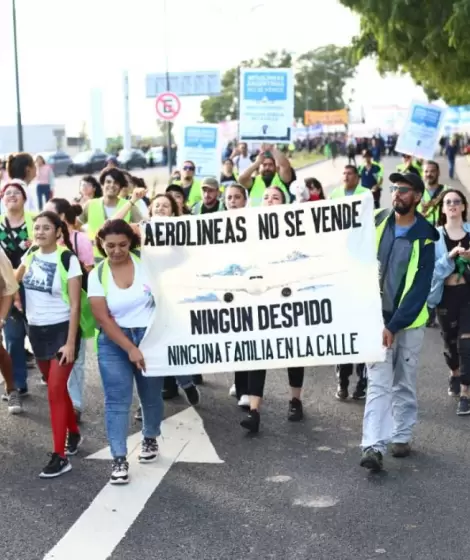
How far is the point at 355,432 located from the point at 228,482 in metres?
1.34

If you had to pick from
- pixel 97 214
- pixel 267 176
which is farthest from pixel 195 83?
pixel 97 214

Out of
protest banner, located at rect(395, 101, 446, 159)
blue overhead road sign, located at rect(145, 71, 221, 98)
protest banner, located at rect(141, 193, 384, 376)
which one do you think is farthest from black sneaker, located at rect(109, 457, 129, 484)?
blue overhead road sign, located at rect(145, 71, 221, 98)

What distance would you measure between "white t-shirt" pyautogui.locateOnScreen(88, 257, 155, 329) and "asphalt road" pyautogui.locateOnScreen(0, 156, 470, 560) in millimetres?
985

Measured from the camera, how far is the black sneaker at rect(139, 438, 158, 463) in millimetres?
5984

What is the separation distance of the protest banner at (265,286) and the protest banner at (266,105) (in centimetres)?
780

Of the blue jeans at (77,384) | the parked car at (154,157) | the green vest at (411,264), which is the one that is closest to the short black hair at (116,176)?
the blue jeans at (77,384)

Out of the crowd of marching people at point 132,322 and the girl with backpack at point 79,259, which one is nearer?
the crowd of marching people at point 132,322

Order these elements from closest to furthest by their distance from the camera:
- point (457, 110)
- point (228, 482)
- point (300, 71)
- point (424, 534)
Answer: point (424, 534)
point (228, 482)
point (457, 110)
point (300, 71)

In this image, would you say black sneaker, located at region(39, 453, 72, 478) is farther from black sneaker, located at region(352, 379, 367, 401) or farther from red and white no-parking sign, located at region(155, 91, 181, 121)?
red and white no-parking sign, located at region(155, 91, 181, 121)

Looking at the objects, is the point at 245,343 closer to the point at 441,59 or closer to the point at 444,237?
the point at 444,237

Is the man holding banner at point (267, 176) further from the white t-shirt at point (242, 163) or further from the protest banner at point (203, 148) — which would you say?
the white t-shirt at point (242, 163)

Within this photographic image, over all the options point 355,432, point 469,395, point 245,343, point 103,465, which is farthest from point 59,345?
point 469,395

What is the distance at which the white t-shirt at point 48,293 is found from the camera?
5.94 metres

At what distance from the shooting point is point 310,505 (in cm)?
519
